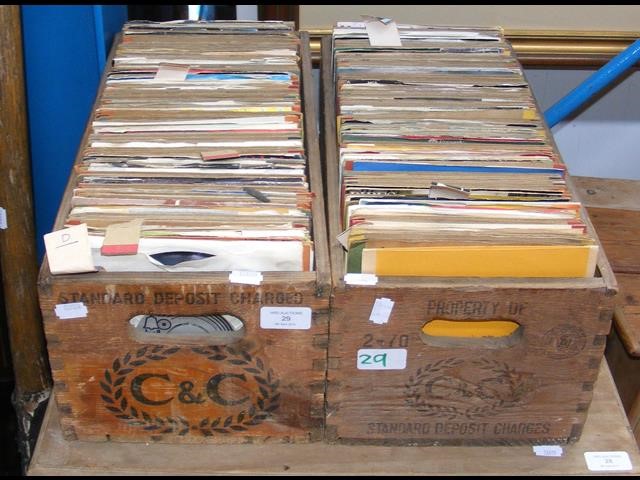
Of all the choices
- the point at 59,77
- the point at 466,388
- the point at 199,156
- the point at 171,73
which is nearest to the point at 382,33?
the point at 171,73

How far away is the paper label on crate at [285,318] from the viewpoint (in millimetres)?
1385

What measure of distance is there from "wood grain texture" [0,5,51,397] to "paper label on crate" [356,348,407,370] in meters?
0.88

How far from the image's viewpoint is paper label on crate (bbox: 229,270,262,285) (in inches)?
53.4

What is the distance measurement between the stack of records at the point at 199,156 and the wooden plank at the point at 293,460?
35 cm

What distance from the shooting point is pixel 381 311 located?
1.40m

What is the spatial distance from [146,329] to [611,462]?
785 mm

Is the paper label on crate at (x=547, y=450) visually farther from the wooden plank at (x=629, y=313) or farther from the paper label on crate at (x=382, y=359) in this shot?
the wooden plank at (x=629, y=313)

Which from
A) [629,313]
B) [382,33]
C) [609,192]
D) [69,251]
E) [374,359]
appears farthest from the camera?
[609,192]

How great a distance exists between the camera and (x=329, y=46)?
6.89 feet

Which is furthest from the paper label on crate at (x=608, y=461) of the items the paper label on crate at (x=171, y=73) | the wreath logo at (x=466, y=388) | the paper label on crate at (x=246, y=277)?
the paper label on crate at (x=171, y=73)

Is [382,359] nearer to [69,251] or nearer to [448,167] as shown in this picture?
[448,167]

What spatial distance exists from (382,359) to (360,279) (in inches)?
6.1

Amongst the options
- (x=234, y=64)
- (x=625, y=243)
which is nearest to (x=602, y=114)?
(x=625, y=243)

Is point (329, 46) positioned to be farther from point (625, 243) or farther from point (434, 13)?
point (625, 243)
